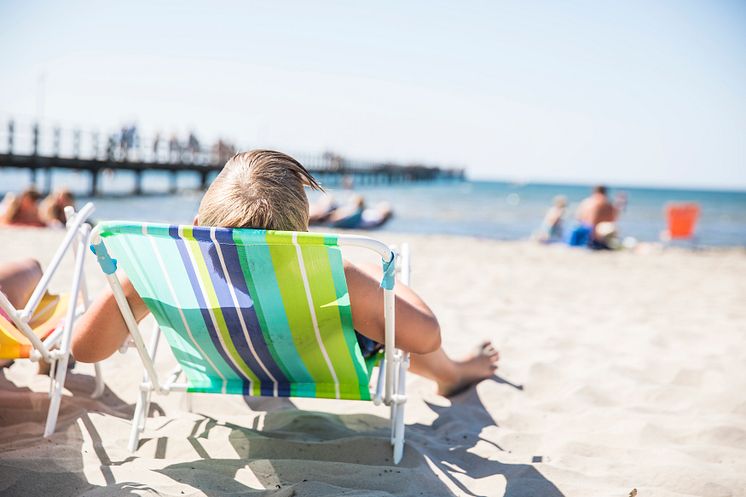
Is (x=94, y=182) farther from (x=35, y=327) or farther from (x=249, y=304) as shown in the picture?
(x=249, y=304)

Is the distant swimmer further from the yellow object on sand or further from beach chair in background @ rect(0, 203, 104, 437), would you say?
beach chair in background @ rect(0, 203, 104, 437)

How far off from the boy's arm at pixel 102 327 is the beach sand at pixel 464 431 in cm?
35

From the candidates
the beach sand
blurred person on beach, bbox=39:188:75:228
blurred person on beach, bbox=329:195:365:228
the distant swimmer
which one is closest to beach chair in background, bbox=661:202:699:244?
the distant swimmer

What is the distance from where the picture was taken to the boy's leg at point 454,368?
7.61ft

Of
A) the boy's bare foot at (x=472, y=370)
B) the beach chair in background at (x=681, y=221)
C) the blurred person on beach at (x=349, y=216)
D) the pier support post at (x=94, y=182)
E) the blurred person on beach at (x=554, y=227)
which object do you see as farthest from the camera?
the pier support post at (x=94, y=182)

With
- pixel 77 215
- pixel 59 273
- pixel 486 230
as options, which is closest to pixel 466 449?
pixel 77 215

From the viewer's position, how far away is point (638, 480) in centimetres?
189

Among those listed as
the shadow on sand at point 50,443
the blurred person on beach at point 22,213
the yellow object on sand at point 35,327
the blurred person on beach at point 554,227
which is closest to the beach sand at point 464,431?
the shadow on sand at point 50,443

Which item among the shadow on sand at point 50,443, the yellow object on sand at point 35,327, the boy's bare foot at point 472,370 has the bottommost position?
the shadow on sand at point 50,443

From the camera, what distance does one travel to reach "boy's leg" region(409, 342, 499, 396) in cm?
232

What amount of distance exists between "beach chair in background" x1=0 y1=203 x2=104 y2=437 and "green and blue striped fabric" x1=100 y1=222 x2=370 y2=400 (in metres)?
0.39

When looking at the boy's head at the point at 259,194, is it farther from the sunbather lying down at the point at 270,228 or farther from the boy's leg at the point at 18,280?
the boy's leg at the point at 18,280

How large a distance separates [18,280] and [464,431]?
173cm

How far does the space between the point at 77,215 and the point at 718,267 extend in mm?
8213
